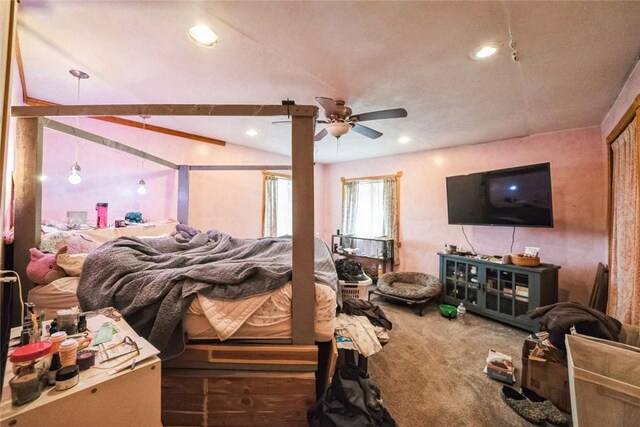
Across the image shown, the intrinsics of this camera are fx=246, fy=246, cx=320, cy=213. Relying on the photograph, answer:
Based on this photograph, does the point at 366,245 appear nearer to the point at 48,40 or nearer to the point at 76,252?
the point at 76,252

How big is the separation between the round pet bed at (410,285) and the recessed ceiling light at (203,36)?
3367 millimetres

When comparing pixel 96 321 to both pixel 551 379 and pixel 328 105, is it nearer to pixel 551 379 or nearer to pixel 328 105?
pixel 328 105

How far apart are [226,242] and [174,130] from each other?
2.21 m

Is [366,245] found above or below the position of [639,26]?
below

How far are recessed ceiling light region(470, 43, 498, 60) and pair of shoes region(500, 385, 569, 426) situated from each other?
235cm

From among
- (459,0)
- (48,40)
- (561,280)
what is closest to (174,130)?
(48,40)

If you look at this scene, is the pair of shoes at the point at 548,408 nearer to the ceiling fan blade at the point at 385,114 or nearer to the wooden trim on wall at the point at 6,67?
the ceiling fan blade at the point at 385,114

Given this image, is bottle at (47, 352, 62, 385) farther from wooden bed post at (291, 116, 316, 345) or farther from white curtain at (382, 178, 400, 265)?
white curtain at (382, 178, 400, 265)

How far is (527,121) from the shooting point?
2783 millimetres

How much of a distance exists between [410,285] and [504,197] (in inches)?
69.1

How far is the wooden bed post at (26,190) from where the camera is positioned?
1.56 metres

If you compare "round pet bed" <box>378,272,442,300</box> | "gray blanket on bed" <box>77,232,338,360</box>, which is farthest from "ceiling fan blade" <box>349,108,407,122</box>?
"round pet bed" <box>378,272,442,300</box>

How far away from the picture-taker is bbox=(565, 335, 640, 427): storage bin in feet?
3.65

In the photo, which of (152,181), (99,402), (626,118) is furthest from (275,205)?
(626,118)
